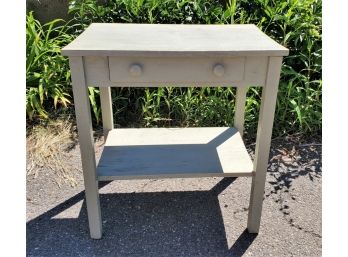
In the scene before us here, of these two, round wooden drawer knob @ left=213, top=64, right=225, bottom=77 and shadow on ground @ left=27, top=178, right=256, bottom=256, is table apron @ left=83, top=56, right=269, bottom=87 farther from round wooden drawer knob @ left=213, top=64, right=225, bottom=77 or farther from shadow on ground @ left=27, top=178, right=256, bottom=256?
shadow on ground @ left=27, top=178, right=256, bottom=256

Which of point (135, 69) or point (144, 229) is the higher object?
point (135, 69)

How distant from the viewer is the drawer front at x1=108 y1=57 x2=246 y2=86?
1.44 m

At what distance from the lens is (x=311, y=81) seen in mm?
2670

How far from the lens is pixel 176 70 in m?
1.47

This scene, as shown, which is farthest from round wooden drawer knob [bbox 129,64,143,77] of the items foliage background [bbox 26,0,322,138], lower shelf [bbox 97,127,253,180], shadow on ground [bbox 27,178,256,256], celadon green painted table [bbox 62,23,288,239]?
foliage background [bbox 26,0,322,138]

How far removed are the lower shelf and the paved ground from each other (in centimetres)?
32

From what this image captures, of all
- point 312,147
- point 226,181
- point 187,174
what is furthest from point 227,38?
Answer: point 312,147

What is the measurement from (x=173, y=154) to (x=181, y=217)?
36 cm

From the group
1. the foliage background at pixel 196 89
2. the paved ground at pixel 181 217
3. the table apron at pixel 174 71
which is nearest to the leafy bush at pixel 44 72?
the foliage background at pixel 196 89

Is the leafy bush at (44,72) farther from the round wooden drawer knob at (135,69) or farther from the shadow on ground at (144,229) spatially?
the round wooden drawer knob at (135,69)

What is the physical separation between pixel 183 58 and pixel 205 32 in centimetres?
38

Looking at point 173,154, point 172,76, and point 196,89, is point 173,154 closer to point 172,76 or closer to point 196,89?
point 172,76

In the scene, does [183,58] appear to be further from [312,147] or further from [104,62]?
[312,147]

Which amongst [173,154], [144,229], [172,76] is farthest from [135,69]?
[144,229]
